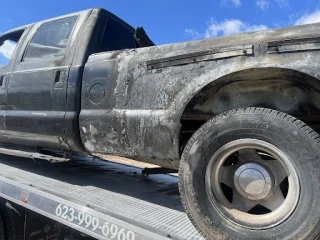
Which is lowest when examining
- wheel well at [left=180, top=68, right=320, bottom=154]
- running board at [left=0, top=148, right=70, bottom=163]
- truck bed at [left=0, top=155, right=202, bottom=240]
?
truck bed at [left=0, top=155, right=202, bottom=240]

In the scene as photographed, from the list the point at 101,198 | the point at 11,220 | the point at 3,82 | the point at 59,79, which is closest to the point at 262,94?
the point at 101,198

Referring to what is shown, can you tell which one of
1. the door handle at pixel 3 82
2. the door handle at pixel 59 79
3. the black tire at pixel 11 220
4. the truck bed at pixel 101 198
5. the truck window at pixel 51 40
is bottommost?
the black tire at pixel 11 220

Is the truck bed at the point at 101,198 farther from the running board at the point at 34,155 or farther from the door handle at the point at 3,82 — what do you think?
the door handle at the point at 3,82

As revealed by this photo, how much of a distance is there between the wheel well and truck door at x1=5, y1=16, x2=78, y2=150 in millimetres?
1366

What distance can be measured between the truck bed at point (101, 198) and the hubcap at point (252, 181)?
0.43 m

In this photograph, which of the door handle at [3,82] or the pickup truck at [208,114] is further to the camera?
the door handle at [3,82]

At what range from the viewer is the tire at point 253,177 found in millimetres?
A: 1595

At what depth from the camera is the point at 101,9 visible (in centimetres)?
321

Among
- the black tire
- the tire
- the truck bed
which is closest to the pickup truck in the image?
the tire

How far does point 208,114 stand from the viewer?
7.35 ft

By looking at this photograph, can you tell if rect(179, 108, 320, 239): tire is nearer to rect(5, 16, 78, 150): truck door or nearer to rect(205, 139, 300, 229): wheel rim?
rect(205, 139, 300, 229): wheel rim

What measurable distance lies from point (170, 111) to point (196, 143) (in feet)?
1.31

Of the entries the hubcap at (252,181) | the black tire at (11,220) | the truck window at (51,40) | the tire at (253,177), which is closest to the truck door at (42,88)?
the truck window at (51,40)

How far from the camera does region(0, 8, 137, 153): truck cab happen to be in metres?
2.89
